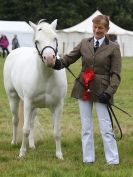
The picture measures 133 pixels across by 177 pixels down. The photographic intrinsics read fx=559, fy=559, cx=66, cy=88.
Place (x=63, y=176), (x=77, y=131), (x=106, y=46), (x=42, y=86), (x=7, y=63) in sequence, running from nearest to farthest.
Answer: (x=63, y=176) < (x=106, y=46) < (x=42, y=86) < (x=7, y=63) < (x=77, y=131)

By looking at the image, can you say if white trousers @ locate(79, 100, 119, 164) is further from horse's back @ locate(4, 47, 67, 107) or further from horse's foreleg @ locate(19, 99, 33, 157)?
horse's foreleg @ locate(19, 99, 33, 157)

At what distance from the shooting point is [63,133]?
10.7m

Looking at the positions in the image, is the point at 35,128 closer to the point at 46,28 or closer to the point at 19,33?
the point at 46,28

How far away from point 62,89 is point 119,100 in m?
8.00

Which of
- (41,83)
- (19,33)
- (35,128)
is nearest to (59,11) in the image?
(19,33)

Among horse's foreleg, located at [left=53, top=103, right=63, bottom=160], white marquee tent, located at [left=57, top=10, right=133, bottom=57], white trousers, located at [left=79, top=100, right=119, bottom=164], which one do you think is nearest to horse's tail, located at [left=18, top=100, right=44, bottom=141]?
horse's foreleg, located at [left=53, top=103, right=63, bottom=160]

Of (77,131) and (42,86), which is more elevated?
(42,86)

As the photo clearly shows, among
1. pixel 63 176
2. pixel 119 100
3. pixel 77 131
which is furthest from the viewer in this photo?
pixel 119 100

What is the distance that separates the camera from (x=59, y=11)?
205ft

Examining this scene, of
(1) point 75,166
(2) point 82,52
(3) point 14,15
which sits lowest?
(3) point 14,15

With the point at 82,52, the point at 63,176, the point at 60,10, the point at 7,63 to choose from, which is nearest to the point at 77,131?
the point at 7,63

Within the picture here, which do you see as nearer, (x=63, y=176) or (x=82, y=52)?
(x=63, y=176)

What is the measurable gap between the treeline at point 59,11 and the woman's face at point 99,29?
54.4m

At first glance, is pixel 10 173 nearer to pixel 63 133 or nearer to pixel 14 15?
pixel 63 133
